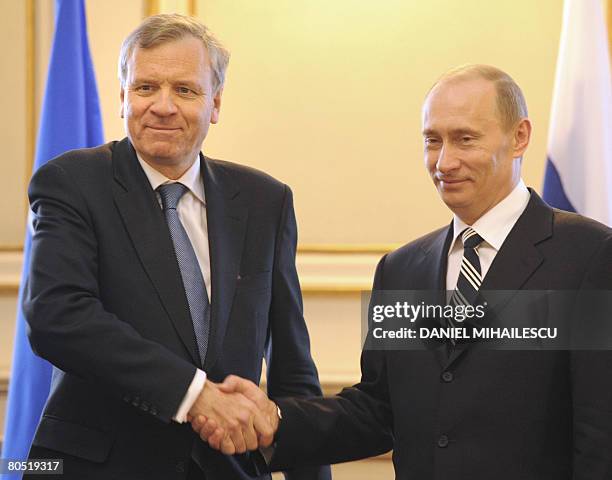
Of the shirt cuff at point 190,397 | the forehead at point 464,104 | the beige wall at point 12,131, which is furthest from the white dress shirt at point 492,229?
the beige wall at point 12,131

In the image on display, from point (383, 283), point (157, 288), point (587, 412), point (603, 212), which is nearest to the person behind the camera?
point (587, 412)

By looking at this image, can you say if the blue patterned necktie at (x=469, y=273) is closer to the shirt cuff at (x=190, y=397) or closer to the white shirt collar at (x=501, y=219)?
the white shirt collar at (x=501, y=219)

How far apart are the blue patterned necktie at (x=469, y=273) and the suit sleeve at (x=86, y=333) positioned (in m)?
0.67

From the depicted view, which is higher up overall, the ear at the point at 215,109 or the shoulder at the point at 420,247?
the ear at the point at 215,109

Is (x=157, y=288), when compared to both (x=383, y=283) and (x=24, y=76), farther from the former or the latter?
(x=24, y=76)

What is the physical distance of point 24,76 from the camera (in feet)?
13.7

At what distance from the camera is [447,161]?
2.36 meters

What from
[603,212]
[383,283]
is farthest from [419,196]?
[383,283]

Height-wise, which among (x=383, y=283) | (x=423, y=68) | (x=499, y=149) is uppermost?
(x=423, y=68)

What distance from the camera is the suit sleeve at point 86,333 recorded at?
2211 millimetres

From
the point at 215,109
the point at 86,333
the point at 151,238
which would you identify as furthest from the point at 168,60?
the point at 86,333

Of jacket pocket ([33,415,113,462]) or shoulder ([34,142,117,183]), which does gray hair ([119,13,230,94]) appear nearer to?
shoulder ([34,142,117,183])

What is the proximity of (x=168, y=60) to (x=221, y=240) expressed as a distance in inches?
19.1

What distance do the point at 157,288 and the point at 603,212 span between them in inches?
73.0
